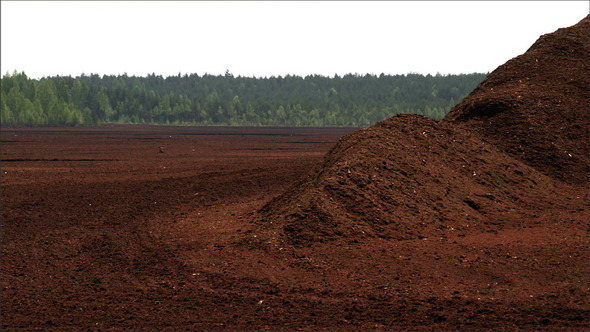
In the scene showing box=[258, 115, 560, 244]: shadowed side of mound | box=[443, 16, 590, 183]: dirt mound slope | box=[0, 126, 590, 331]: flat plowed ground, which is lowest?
box=[0, 126, 590, 331]: flat plowed ground

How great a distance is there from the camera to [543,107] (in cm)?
2445

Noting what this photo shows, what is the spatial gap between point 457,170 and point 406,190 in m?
2.70

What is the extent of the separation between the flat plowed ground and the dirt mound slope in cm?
339

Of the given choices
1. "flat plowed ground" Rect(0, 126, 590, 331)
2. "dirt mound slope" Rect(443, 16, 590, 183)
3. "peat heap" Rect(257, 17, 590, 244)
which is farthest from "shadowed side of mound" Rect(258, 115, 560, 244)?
"dirt mound slope" Rect(443, 16, 590, 183)

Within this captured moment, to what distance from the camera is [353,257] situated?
12828 mm

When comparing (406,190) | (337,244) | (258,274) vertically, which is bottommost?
(258,274)

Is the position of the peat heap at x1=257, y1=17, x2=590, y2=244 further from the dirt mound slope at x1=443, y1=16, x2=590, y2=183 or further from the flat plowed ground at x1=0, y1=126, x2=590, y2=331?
the flat plowed ground at x1=0, y1=126, x2=590, y2=331

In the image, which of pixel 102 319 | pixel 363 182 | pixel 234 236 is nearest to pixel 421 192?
pixel 363 182

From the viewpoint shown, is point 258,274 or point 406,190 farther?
point 406,190

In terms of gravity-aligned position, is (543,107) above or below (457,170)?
above

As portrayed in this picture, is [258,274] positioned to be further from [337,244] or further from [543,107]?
[543,107]

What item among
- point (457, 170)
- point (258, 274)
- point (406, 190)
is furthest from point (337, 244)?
point (457, 170)

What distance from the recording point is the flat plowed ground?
9312 millimetres

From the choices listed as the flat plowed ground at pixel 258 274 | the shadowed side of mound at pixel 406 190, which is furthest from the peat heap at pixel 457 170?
the flat plowed ground at pixel 258 274
